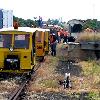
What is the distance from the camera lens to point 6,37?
17906 mm

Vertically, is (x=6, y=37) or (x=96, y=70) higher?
(x=6, y=37)

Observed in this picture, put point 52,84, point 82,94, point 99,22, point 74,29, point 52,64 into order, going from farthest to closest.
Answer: point 99,22, point 74,29, point 52,64, point 52,84, point 82,94

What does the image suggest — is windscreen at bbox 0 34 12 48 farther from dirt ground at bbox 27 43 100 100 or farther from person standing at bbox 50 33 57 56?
person standing at bbox 50 33 57 56

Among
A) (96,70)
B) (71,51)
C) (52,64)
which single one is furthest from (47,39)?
(96,70)

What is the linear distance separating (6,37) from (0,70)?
148 cm

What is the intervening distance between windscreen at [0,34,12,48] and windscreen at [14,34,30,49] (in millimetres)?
243

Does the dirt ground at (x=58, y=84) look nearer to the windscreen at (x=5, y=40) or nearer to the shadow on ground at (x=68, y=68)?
the shadow on ground at (x=68, y=68)

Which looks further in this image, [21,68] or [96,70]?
[96,70]

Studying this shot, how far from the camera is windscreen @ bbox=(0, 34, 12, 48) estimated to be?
17766mm

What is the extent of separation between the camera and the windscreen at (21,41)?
17.7 metres

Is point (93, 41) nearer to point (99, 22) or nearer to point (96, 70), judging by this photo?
point (96, 70)

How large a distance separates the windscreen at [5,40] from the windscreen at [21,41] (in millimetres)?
243

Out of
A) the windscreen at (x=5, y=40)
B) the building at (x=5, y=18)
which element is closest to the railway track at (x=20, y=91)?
the windscreen at (x=5, y=40)

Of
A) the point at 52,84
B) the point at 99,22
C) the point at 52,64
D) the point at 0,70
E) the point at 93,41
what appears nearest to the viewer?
the point at 52,84
